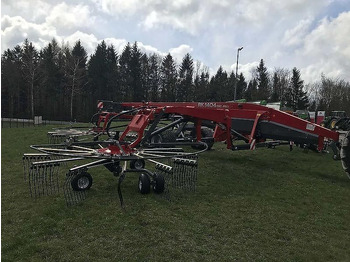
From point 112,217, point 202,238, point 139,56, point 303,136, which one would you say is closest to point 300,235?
point 202,238

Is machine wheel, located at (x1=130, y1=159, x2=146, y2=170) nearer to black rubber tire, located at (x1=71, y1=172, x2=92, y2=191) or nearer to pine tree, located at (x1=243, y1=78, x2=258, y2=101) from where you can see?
black rubber tire, located at (x1=71, y1=172, x2=92, y2=191)

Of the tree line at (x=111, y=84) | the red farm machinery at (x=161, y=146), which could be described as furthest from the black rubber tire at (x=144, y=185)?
the tree line at (x=111, y=84)

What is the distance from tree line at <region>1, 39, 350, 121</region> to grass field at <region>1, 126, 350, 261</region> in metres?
36.9

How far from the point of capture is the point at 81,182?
553 cm

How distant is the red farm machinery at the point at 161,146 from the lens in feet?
17.7

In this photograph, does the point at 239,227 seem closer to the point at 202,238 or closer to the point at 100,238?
the point at 202,238

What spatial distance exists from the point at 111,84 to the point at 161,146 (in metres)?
44.7

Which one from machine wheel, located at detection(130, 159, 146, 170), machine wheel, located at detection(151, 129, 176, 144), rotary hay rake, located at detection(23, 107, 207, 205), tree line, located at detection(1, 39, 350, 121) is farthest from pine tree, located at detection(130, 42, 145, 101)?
rotary hay rake, located at detection(23, 107, 207, 205)

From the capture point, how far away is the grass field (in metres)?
3.51

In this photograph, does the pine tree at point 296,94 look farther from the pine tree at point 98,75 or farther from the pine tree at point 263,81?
the pine tree at point 98,75

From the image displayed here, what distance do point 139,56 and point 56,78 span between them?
14.6m

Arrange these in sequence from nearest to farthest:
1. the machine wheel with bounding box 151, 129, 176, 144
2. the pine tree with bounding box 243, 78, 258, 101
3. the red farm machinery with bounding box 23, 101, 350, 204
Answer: the red farm machinery with bounding box 23, 101, 350, 204 < the machine wheel with bounding box 151, 129, 176, 144 < the pine tree with bounding box 243, 78, 258, 101

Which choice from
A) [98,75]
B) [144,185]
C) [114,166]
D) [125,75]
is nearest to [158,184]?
[144,185]

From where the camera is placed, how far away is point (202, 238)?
3895mm
